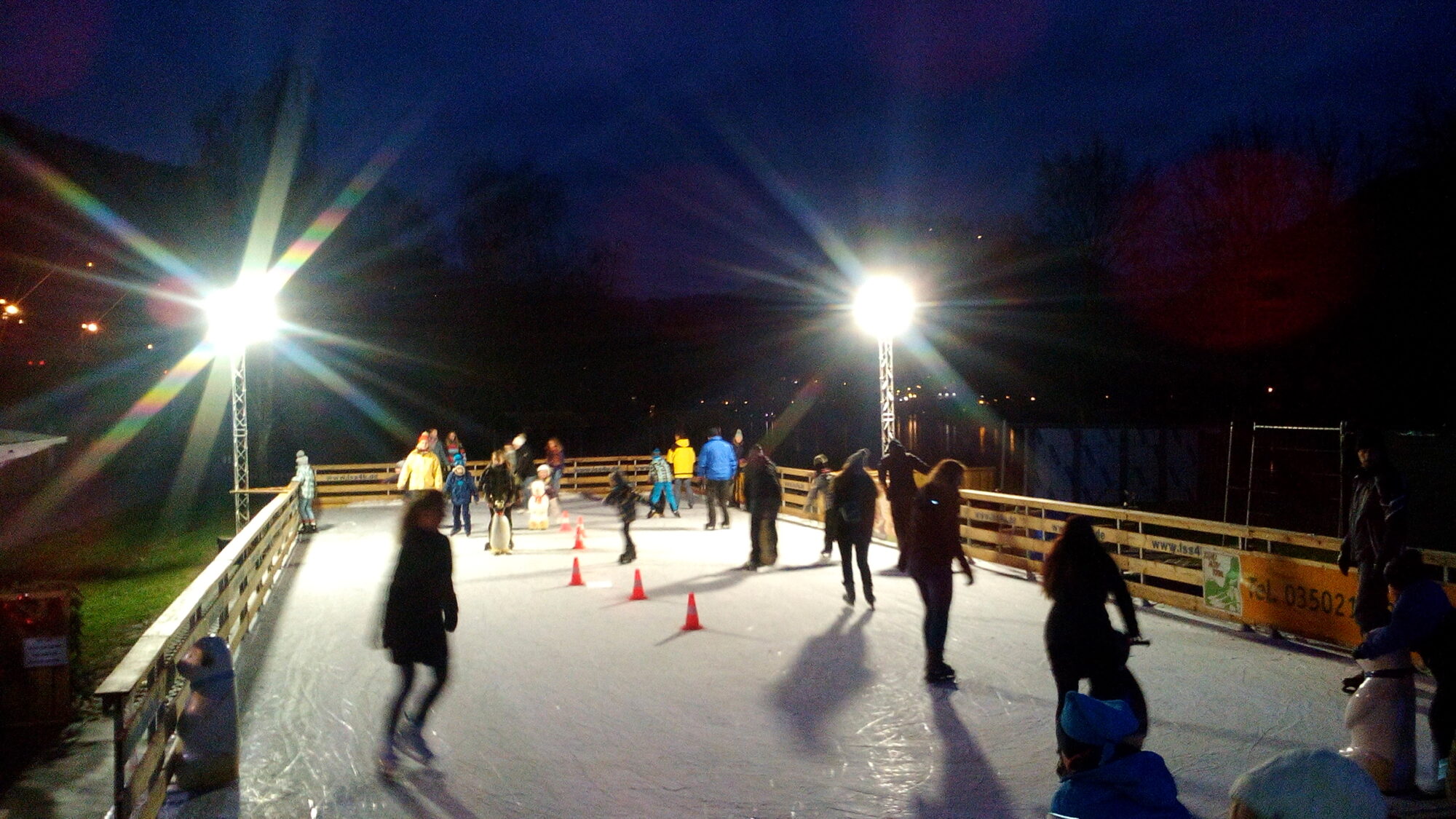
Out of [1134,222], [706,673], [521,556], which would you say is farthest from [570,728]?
[1134,222]

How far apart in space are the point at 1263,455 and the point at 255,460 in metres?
27.9

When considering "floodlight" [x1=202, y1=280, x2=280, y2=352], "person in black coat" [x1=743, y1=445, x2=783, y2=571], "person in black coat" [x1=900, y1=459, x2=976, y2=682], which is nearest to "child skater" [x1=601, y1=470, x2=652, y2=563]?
"person in black coat" [x1=743, y1=445, x2=783, y2=571]

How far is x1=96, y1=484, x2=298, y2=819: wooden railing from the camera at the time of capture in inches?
160

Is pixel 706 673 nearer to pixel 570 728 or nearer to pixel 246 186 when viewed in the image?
pixel 570 728

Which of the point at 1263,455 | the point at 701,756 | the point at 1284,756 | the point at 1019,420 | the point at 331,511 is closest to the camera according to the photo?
the point at 1284,756

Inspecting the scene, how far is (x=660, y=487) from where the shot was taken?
1925 centimetres

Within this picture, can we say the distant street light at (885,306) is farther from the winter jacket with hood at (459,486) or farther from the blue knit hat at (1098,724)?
the blue knit hat at (1098,724)

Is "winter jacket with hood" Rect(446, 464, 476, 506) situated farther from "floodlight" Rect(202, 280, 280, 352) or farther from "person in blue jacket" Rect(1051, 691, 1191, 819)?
"person in blue jacket" Rect(1051, 691, 1191, 819)

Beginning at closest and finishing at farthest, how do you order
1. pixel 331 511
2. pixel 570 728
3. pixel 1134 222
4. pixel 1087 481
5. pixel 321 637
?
pixel 570 728 < pixel 321 637 < pixel 1087 481 < pixel 331 511 < pixel 1134 222

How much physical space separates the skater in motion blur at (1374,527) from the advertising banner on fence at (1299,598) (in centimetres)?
119

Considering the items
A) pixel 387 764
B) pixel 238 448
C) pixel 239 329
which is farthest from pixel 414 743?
pixel 238 448

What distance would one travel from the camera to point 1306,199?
2630cm

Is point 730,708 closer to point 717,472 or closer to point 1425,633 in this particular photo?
point 1425,633

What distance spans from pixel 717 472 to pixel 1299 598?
34.8 ft
